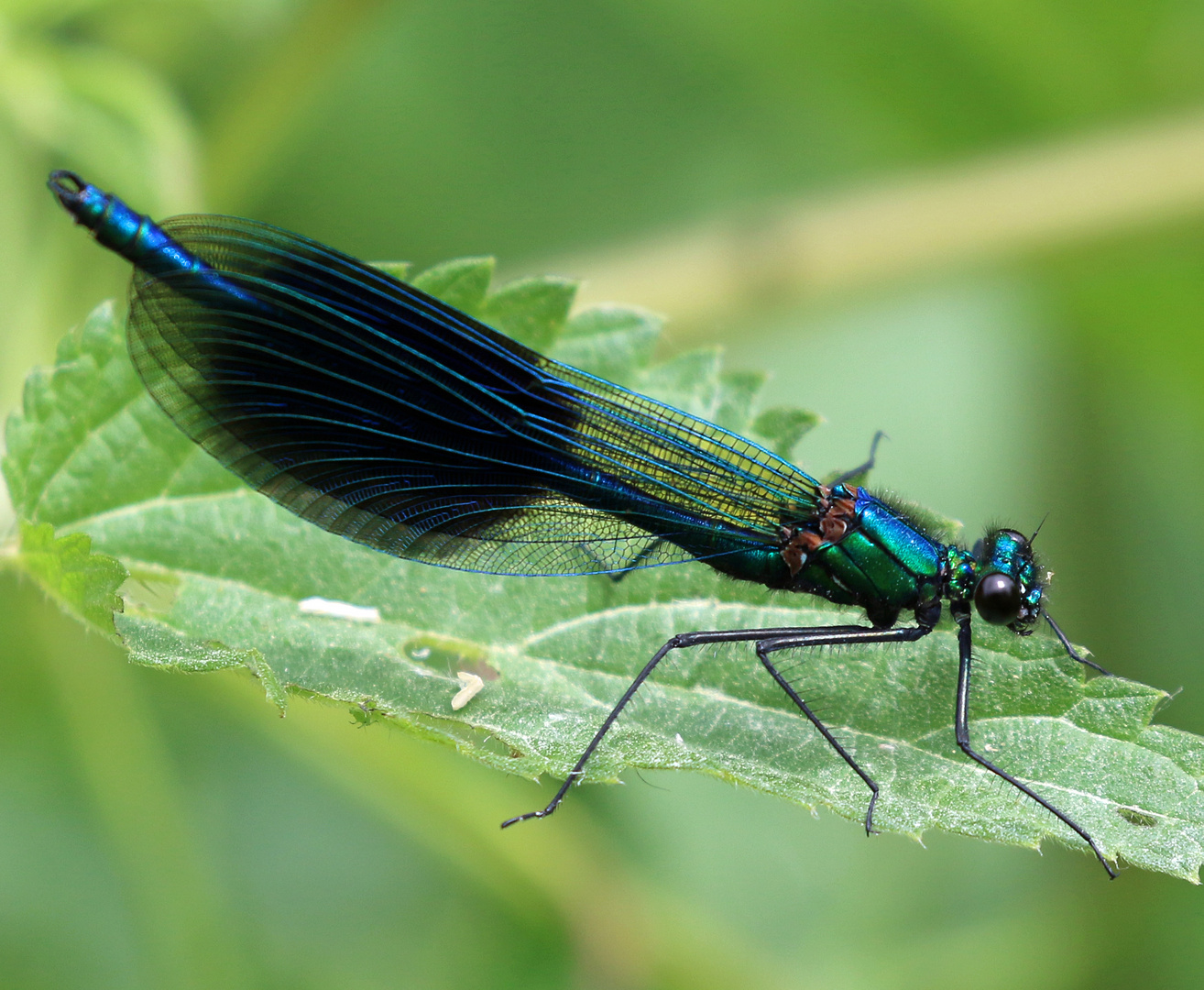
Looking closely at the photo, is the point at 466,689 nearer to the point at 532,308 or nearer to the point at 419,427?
the point at 419,427

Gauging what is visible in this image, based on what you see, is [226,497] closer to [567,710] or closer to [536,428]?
[536,428]

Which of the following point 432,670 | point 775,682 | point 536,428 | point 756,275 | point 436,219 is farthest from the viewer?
point 436,219

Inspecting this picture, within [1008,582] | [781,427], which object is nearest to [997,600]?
[1008,582]

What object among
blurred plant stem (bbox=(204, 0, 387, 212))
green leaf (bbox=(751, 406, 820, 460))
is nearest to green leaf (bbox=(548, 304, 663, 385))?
green leaf (bbox=(751, 406, 820, 460))

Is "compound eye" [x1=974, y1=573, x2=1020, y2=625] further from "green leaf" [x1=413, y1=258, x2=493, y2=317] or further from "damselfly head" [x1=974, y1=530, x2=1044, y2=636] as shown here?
"green leaf" [x1=413, y1=258, x2=493, y2=317]

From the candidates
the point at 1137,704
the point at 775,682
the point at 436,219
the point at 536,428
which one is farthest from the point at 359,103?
the point at 1137,704

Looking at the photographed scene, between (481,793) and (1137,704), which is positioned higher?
(1137,704)
